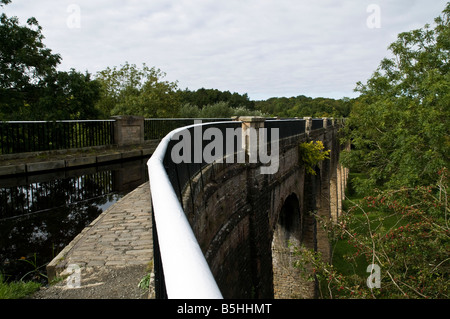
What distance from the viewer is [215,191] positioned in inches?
200

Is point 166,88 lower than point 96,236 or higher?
higher

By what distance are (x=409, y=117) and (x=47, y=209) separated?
11920 millimetres

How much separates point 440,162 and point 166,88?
18661 millimetres

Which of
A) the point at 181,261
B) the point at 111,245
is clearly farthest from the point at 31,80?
the point at 181,261

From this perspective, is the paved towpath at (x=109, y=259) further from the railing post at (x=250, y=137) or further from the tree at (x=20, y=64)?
the tree at (x=20, y=64)

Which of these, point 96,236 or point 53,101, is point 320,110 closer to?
point 53,101

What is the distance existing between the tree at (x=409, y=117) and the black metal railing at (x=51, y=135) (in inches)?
433

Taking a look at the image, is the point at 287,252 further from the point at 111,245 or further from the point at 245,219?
the point at 111,245

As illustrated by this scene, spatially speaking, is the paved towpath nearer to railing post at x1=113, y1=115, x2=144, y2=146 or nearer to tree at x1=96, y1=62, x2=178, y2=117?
railing post at x1=113, y1=115, x2=144, y2=146

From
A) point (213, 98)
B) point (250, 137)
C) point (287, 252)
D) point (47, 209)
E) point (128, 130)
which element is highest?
point (213, 98)

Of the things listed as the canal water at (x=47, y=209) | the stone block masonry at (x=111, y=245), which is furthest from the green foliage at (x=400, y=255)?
the canal water at (x=47, y=209)

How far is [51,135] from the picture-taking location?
10.6 m
